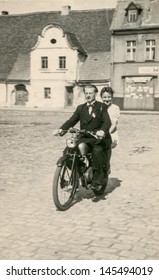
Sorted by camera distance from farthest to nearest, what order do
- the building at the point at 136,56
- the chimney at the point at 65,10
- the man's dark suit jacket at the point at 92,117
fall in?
the chimney at the point at 65,10 → the building at the point at 136,56 → the man's dark suit jacket at the point at 92,117

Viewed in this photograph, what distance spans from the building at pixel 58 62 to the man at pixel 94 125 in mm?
33820

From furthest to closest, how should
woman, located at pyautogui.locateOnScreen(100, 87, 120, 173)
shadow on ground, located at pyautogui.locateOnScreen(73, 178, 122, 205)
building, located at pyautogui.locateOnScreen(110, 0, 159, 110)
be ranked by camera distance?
building, located at pyautogui.locateOnScreen(110, 0, 159, 110) < woman, located at pyautogui.locateOnScreen(100, 87, 120, 173) < shadow on ground, located at pyautogui.locateOnScreen(73, 178, 122, 205)

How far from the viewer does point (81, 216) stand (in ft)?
19.6

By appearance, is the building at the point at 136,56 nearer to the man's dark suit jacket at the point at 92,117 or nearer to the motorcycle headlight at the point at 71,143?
the man's dark suit jacket at the point at 92,117

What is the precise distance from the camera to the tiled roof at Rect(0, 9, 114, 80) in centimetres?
4494

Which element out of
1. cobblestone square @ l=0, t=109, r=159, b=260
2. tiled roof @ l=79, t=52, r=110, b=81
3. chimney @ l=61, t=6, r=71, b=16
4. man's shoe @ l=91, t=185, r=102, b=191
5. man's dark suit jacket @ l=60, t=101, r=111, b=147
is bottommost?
cobblestone square @ l=0, t=109, r=159, b=260

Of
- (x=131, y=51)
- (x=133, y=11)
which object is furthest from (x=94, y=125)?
(x=133, y=11)

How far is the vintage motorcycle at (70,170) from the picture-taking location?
6105mm

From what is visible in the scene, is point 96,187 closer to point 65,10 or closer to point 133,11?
point 133,11

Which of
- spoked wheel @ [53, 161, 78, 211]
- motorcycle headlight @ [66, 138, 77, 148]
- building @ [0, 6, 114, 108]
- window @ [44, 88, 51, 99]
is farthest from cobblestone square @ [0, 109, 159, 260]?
window @ [44, 88, 51, 99]

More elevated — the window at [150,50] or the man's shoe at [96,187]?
the window at [150,50]

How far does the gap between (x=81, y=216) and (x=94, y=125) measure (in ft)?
4.52

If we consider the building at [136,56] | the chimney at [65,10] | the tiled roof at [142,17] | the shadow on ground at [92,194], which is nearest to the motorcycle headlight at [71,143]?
the shadow on ground at [92,194]

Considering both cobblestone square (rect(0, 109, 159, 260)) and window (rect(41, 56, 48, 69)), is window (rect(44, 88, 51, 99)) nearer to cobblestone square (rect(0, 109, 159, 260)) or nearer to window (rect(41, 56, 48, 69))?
window (rect(41, 56, 48, 69))
